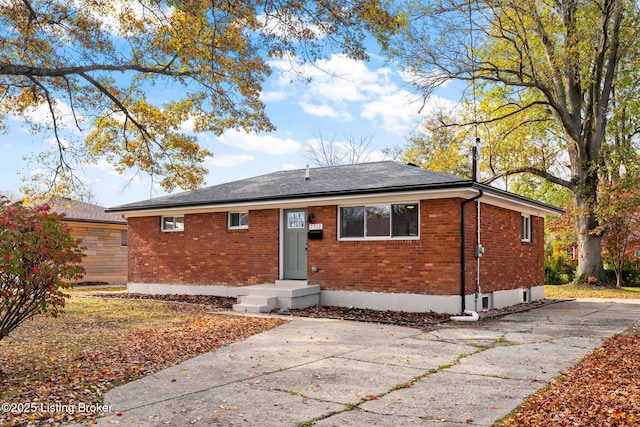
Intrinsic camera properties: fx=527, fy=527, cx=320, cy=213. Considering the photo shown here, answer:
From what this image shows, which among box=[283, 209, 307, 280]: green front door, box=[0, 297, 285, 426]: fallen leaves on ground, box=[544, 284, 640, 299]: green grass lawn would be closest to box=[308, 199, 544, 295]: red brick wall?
box=[283, 209, 307, 280]: green front door

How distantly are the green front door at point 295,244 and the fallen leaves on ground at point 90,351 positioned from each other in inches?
106

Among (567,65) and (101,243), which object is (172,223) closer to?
(101,243)

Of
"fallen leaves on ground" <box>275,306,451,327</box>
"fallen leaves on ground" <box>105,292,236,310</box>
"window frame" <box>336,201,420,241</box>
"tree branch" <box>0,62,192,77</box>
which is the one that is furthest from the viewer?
"fallen leaves on ground" <box>105,292,236,310</box>

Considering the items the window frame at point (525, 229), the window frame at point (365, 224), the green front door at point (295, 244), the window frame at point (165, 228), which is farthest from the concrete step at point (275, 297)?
the window frame at point (525, 229)

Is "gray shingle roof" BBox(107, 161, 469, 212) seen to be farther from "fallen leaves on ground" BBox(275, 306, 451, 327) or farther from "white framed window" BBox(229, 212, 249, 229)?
"fallen leaves on ground" BBox(275, 306, 451, 327)

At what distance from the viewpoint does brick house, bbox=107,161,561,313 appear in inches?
486

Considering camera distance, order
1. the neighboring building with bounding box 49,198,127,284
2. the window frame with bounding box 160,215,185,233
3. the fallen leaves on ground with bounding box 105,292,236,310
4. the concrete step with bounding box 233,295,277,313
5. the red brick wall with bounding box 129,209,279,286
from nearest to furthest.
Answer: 1. the concrete step with bounding box 233,295,277,313
2. the fallen leaves on ground with bounding box 105,292,236,310
3. the red brick wall with bounding box 129,209,279,286
4. the window frame with bounding box 160,215,185,233
5. the neighboring building with bounding box 49,198,127,284

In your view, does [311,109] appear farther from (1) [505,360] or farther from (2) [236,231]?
(1) [505,360]

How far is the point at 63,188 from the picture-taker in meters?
17.7

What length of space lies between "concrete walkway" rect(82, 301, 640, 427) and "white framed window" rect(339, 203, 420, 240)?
2.98m

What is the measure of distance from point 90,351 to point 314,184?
27.3 feet

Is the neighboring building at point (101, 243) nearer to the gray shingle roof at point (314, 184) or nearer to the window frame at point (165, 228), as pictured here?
the gray shingle roof at point (314, 184)

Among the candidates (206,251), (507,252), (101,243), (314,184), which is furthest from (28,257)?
(101,243)

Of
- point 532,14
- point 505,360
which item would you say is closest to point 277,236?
point 505,360
